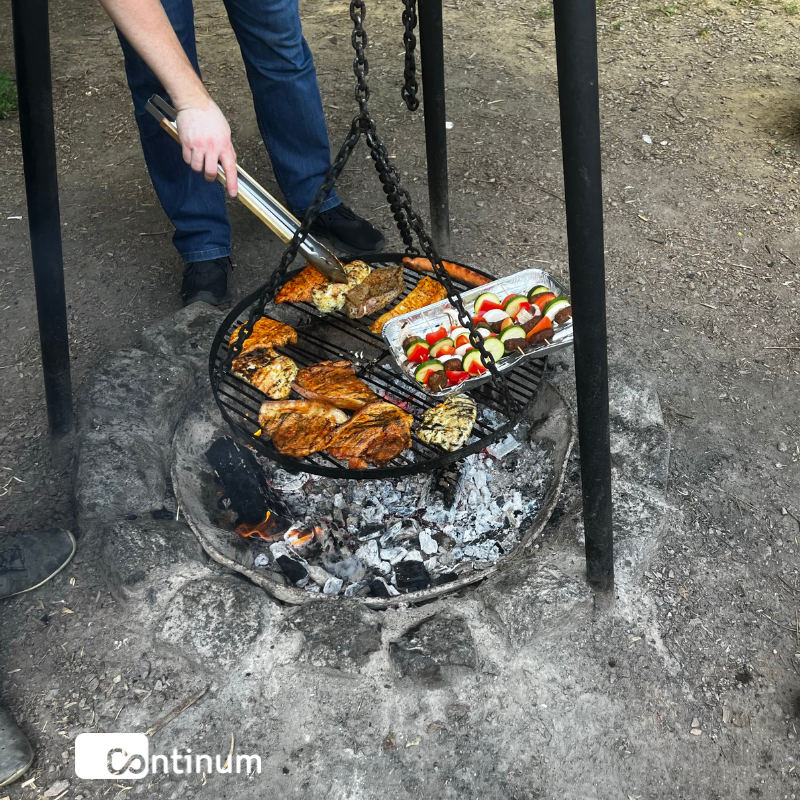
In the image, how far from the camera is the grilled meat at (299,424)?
2.53 m

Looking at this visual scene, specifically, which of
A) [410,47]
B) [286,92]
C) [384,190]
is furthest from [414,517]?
[286,92]

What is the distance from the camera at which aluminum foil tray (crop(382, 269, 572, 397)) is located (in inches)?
108

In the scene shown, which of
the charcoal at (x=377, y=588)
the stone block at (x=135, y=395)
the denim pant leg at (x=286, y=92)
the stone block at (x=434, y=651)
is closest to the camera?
the stone block at (x=434, y=651)

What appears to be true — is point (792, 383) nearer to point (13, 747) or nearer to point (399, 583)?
point (399, 583)

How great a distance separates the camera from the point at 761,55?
5.96 meters

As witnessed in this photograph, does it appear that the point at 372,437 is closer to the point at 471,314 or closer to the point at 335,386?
the point at 335,386

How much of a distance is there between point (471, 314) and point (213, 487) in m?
1.27

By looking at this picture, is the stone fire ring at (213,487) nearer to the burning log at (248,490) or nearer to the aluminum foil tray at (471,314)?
the burning log at (248,490)

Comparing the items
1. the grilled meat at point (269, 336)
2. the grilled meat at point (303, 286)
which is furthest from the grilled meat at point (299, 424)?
the grilled meat at point (303, 286)

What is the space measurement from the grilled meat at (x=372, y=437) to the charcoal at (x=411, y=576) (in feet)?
1.46

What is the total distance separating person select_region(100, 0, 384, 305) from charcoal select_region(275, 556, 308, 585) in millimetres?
1582

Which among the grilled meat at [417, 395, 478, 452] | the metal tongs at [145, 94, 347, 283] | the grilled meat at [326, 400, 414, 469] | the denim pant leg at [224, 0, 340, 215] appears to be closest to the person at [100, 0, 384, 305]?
the denim pant leg at [224, 0, 340, 215]

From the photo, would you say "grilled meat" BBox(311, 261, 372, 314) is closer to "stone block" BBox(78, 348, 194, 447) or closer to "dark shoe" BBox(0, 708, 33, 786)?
"stone block" BBox(78, 348, 194, 447)

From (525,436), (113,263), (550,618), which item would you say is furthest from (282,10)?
(550,618)
